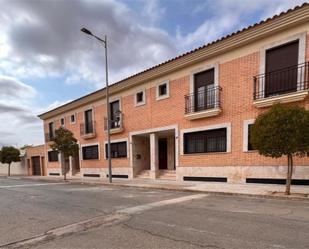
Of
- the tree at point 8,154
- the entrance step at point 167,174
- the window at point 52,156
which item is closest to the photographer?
the entrance step at point 167,174

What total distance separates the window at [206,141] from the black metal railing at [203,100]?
132 centimetres

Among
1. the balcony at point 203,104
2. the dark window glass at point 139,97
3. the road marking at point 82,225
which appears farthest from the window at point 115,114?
the road marking at point 82,225

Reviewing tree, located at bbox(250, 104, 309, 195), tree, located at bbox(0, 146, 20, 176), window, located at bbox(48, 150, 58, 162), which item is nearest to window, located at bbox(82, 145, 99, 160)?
window, located at bbox(48, 150, 58, 162)

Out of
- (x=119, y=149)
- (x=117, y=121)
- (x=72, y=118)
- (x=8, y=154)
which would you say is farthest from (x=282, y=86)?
(x=8, y=154)

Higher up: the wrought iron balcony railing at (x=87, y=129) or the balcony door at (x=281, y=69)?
the balcony door at (x=281, y=69)

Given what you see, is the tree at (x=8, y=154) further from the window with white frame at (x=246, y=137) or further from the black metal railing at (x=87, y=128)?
the window with white frame at (x=246, y=137)

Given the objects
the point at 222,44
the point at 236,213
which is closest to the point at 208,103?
the point at 222,44

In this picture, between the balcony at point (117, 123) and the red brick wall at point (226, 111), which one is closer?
the red brick wall at point (226, 111)

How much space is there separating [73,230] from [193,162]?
9.21 meters

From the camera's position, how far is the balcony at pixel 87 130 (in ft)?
67.7

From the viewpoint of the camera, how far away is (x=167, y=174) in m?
15.5

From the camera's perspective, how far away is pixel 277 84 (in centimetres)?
1034

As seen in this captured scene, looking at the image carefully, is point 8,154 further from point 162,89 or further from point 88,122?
point 162,89

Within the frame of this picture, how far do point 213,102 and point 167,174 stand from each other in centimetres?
587
